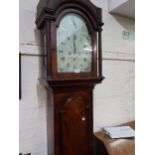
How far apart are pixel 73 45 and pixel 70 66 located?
15 centimetres

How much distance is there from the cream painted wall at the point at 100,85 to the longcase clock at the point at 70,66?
0.15m

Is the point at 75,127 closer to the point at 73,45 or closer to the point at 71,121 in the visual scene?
the point at 71,121

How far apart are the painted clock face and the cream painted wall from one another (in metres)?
0.27

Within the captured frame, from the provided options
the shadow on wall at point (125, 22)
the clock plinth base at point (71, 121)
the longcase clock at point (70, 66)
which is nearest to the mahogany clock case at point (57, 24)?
the longcase clock at point (70, 66)

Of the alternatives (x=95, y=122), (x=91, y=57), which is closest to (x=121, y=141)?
(x=95, y=122)

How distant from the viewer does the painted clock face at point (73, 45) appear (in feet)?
3.31

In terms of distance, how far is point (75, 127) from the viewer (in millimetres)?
1062

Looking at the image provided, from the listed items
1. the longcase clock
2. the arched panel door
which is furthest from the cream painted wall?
the arched panel door

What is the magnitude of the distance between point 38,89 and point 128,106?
1105mm

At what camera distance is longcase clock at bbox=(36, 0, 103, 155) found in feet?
3.11

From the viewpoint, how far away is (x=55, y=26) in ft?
3.10

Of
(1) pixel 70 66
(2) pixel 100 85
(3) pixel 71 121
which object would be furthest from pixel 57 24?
(2) pixel 100 85
